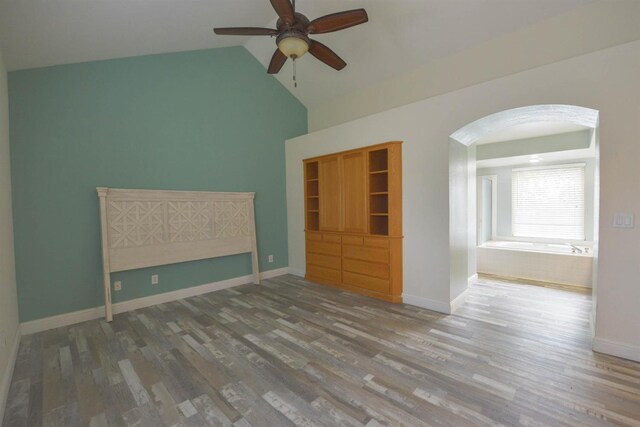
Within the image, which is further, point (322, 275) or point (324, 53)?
point (322, 275)

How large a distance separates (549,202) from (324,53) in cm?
529

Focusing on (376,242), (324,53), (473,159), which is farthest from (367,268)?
(324,53)

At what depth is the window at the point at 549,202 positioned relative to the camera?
514 cm

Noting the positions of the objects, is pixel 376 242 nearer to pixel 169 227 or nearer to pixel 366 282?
pixel 366 282

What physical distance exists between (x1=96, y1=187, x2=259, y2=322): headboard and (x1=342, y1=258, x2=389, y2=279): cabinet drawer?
1.50 meters

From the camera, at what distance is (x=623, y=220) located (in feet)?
7.29

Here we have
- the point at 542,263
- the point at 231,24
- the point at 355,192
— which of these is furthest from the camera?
the point at 542,263

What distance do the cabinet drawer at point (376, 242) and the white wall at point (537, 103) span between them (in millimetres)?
265

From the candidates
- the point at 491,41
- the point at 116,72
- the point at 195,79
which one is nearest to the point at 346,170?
the point at 491,41

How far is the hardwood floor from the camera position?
1.71 metres

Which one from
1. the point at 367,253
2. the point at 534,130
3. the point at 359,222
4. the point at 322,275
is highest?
the point at 534,130

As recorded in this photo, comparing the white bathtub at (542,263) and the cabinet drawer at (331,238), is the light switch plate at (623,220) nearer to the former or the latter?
the white bathtub at (542,263)

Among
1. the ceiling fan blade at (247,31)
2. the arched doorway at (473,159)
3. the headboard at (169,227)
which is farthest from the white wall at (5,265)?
the arched doorway at (473,159)

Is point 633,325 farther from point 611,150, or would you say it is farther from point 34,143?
point 34,143
